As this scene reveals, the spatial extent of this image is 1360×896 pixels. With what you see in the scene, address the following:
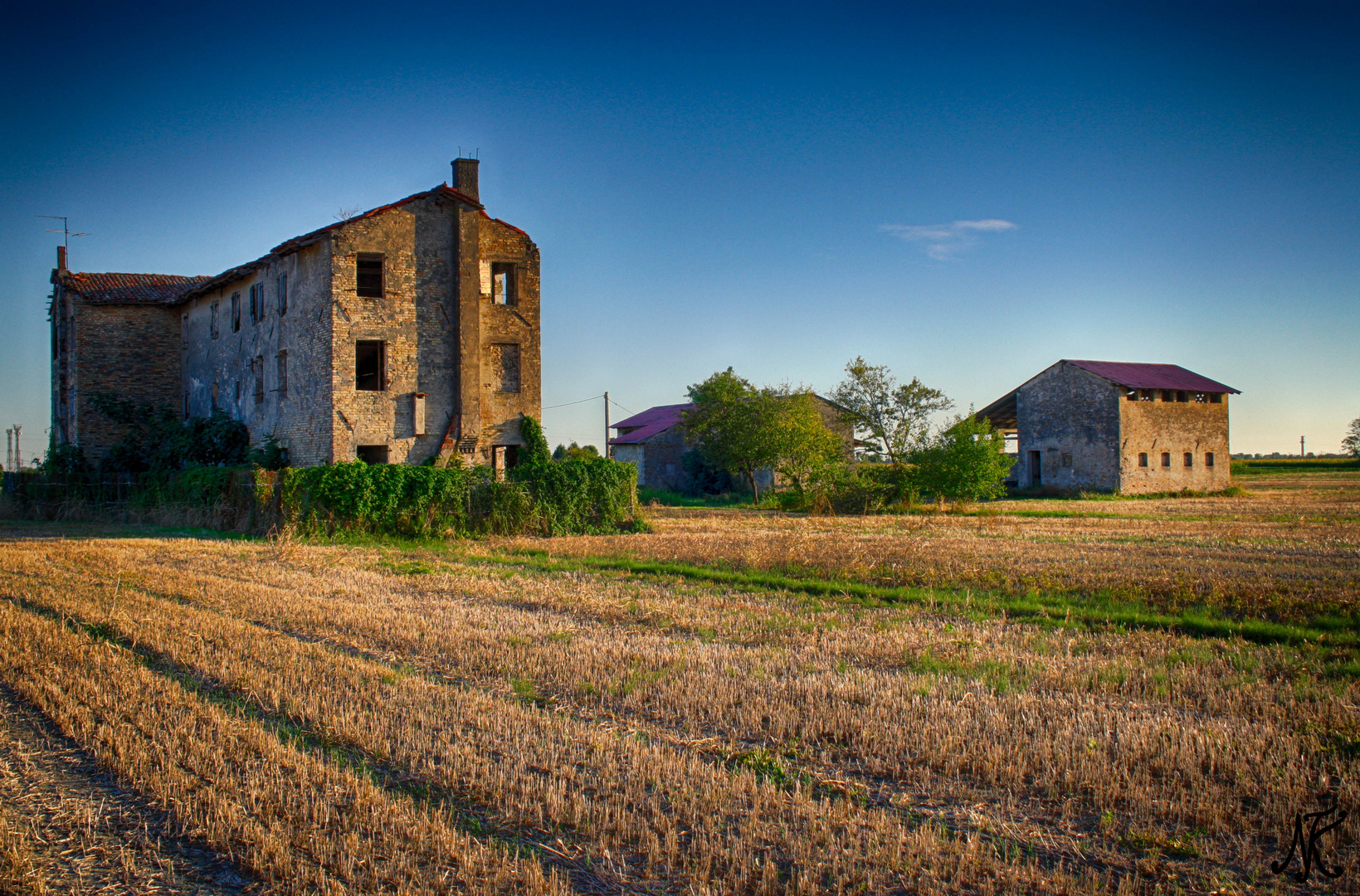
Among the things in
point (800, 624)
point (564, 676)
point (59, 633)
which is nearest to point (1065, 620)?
point (800, 624)

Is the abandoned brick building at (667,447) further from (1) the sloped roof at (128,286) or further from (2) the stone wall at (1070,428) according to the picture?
(1) the sloped roof at (128,286)

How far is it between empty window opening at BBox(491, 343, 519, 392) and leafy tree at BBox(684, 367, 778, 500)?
15020 mm

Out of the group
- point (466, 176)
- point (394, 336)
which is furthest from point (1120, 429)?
point (394, 336)

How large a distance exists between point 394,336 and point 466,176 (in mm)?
7351

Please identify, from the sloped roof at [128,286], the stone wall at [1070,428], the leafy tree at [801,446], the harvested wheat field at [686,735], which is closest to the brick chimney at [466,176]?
the sloped roof at [128,286]

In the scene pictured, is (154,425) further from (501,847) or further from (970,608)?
(501,847)

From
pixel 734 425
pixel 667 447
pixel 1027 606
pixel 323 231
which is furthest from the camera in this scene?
pixel 667 447

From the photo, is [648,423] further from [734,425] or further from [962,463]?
[962,463]

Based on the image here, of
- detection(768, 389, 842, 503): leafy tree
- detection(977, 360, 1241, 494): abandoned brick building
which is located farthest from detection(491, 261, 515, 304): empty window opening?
detection(977, 360, 1241, 494): abandoned brick building

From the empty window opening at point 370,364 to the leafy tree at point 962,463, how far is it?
70.6 ft

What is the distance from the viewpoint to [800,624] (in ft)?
35.0

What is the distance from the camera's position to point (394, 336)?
2892 centimetres

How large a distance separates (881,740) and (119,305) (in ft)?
139

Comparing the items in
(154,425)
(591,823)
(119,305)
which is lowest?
(591,823)
